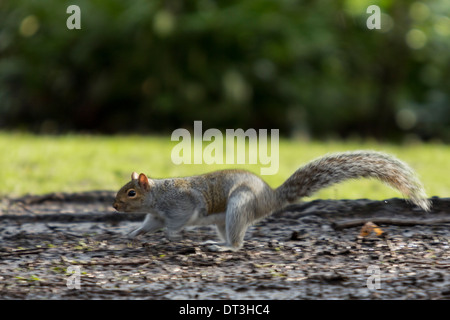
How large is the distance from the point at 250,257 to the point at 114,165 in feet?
15.9

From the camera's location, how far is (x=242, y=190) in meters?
4.61

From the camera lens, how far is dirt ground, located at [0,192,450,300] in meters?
3.80

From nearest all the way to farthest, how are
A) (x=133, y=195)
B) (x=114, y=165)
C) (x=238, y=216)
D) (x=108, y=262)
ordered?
(x=108, y=262)
(x=238, y=216)
(x=133, y=195)
(x=114, y=165)

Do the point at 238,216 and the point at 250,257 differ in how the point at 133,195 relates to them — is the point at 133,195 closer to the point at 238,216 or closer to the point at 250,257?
the point at 238,216

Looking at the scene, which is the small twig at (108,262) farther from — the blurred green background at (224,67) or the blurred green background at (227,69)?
the blurred green background at (224,67)

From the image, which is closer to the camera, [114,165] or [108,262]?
[108,262]

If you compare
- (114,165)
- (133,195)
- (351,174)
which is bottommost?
(133,195)

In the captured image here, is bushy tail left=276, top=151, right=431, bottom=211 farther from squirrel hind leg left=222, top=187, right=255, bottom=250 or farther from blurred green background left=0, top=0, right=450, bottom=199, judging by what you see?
blurred green background left=0, top=0, right=450, bottom=199

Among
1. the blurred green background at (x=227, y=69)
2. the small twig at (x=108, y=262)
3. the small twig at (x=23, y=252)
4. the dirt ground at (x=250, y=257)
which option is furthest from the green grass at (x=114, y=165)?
the small twig at (x=108, y=262)

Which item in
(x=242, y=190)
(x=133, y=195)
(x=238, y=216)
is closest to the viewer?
(x=238, y=216)

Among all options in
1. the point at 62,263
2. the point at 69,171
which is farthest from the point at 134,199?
the point at 69,171

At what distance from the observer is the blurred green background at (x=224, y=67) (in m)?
14.5

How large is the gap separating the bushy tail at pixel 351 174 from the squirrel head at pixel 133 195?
37.2 inches

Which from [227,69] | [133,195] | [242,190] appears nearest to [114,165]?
→ [133,195]
